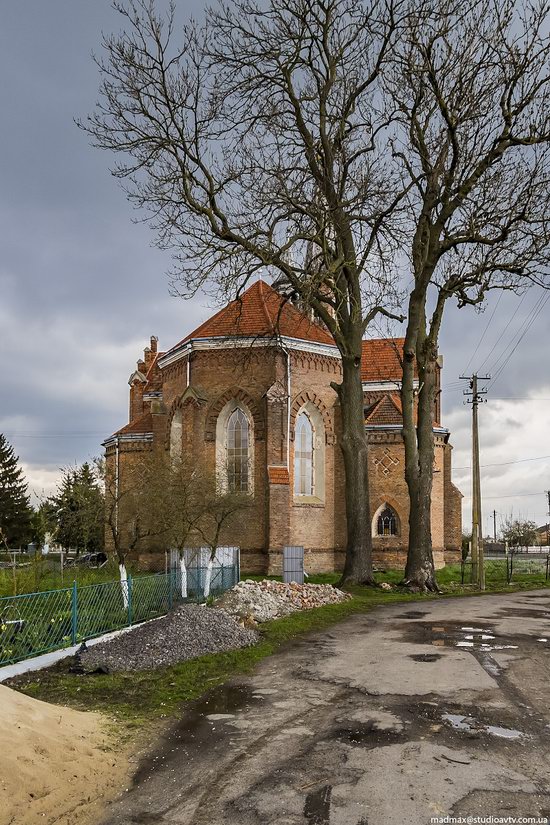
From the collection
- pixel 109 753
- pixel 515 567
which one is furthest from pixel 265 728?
pixel 515 567

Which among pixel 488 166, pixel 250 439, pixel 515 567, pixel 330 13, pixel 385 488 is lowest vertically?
pixel 515 567

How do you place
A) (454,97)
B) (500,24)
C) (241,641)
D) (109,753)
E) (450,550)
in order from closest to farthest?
(109,753), (241,641), (500,24), (454,97), (450,550)

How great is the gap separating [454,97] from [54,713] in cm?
1777

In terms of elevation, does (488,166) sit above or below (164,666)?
above

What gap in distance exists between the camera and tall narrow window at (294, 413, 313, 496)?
1096 inches

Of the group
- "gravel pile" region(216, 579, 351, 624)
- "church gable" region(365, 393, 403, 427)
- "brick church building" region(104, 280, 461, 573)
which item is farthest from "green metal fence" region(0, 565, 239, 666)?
"church gable" region(365, 393, 403, 427)

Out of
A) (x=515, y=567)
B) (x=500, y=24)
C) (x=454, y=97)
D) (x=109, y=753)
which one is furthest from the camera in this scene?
(x=515, y=567)

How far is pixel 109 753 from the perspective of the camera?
21.0ft

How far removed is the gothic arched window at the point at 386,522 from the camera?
29.3 meters

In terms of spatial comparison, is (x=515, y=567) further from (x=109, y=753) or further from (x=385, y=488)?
(x=109, y=753)

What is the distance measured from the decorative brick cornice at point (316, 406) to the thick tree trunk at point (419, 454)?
676 centimetres

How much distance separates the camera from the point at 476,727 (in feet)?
22.6

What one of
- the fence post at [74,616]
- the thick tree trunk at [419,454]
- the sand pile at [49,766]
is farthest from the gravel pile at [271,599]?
the sand pile at [49,766]

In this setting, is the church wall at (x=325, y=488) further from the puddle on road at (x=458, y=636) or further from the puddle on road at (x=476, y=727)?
the puddle on road at (x=476, y=727)
